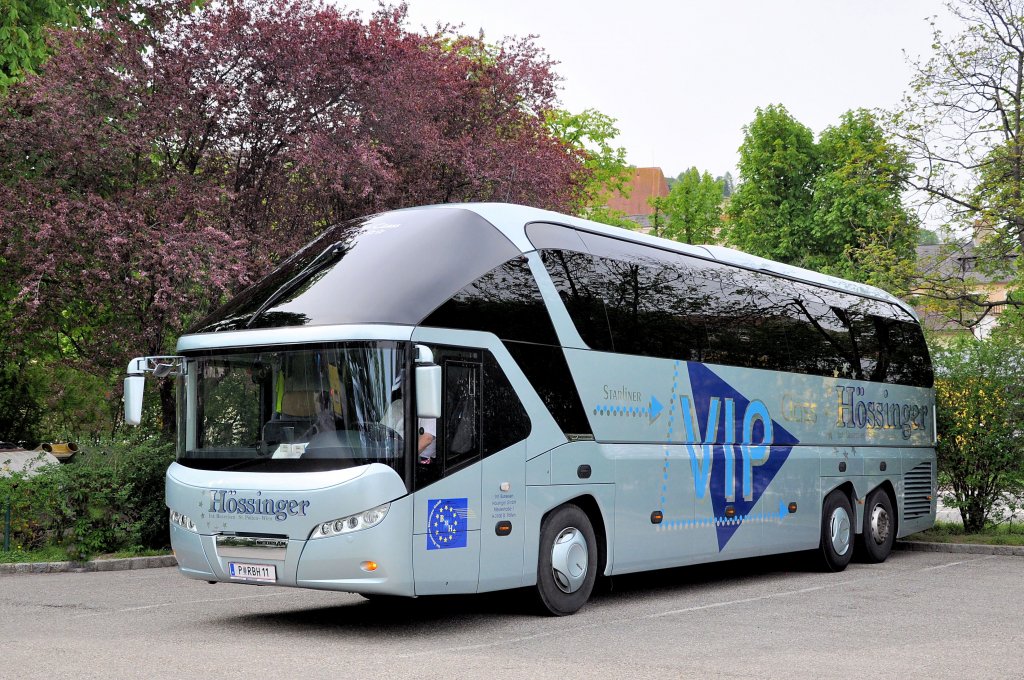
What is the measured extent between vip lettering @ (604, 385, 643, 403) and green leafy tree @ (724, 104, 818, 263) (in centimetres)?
4020

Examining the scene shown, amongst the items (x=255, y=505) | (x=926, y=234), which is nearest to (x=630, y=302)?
(x=255, y=505)

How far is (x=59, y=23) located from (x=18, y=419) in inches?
461

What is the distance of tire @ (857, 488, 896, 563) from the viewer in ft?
57.2

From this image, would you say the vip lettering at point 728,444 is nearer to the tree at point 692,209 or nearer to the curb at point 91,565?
the curb at point 91,565

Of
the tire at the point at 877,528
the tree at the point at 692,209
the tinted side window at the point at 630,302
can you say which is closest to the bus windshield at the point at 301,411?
the tinted side window at the point at 630,302

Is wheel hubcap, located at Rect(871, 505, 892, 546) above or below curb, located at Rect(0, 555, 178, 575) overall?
above

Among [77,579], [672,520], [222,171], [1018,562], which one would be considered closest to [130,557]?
[77,579]

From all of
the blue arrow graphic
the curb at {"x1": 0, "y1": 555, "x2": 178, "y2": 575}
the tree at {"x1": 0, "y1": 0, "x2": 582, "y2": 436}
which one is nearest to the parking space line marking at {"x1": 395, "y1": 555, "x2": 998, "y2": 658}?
the blue arrow graphic

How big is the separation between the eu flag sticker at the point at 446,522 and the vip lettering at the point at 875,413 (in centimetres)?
802

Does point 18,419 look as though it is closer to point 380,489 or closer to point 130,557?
point 130,557

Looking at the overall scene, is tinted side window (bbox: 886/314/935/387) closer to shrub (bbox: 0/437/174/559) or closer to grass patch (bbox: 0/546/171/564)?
shrub (bbox: 0/437/174/559)

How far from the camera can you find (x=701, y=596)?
A: 43.9 ft

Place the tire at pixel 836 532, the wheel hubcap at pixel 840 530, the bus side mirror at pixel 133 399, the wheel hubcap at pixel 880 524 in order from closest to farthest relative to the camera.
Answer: the bus side mirror at pixel 133 399 → the tire at pixel 836 532 → the wheel hubcap at pixel 840 530 → the wheel hubcap at pixel 880 524

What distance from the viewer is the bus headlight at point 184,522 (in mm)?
10359
